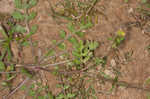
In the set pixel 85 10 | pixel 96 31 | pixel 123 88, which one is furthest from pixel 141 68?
pixel 85 10

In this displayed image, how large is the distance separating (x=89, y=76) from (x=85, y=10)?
0.86 metres

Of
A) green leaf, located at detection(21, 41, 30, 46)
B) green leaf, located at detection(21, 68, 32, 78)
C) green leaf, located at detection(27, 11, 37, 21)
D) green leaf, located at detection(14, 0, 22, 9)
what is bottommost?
green leaf, located at detection(21, 68, 32, 78)

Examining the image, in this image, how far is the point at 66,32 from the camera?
91.0 inches

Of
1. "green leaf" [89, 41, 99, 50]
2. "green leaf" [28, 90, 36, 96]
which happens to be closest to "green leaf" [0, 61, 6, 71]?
"green leaf" [28, 90, 36, 96]

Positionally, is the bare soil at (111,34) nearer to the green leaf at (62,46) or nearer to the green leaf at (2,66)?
the green leaf at (62,46)

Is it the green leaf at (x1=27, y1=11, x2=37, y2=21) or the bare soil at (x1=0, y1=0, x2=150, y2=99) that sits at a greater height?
the green leaf at (x1=27, y1=11, x2=37, y2=21)

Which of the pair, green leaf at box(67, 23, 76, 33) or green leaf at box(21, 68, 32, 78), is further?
green leaf at box(67, 23, 76, 33)

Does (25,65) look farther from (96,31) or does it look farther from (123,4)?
(123,4)

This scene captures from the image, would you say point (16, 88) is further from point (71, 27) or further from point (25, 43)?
point (71, 27)

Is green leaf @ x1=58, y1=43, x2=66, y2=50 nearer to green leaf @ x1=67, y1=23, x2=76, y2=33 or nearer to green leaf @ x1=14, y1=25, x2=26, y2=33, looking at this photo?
green leaf @ x1=67, y1=23, x2=76, y2=33

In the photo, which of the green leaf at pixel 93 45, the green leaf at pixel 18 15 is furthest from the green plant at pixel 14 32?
the green leaf at pixel 93 45

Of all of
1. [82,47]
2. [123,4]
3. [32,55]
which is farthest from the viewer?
[123,4]

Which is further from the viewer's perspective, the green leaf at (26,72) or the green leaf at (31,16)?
the green leaf at (31,16)

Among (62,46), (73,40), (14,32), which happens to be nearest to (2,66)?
(14,32)
